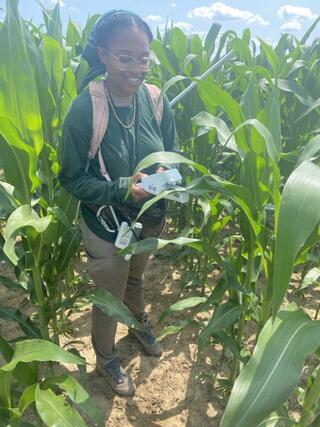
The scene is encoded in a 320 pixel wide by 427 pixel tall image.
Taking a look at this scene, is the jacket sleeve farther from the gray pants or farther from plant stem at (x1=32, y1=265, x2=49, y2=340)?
plant stem at (x1=32, y1=265, x2=49, y2=340)

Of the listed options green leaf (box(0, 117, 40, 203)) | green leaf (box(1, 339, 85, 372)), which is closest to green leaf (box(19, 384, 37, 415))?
green leaf (box(1, 339, 85, 372))

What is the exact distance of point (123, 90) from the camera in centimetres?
146

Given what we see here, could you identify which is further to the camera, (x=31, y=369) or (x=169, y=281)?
(x=169, y=281)

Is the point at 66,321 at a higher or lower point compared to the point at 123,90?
lower

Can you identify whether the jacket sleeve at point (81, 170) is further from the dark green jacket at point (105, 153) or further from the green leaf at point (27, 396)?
the green leaf at point (27, 396)

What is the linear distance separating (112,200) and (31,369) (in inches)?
25.2

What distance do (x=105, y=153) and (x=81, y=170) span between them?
112 mm

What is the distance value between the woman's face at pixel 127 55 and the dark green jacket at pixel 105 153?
120 millimetres

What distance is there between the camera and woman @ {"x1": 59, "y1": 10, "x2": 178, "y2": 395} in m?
1.40

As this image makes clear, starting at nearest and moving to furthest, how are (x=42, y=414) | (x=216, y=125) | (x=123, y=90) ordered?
(x=42, y=414), (x=216, y=125), (x=123, y=90)

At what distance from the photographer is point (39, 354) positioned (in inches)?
41.7

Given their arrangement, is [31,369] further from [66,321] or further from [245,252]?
[66,321]

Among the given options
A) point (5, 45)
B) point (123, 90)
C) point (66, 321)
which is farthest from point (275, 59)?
point (66, 321)

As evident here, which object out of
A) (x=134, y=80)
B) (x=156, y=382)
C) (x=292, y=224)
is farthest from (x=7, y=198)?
(x=156, y=382)
